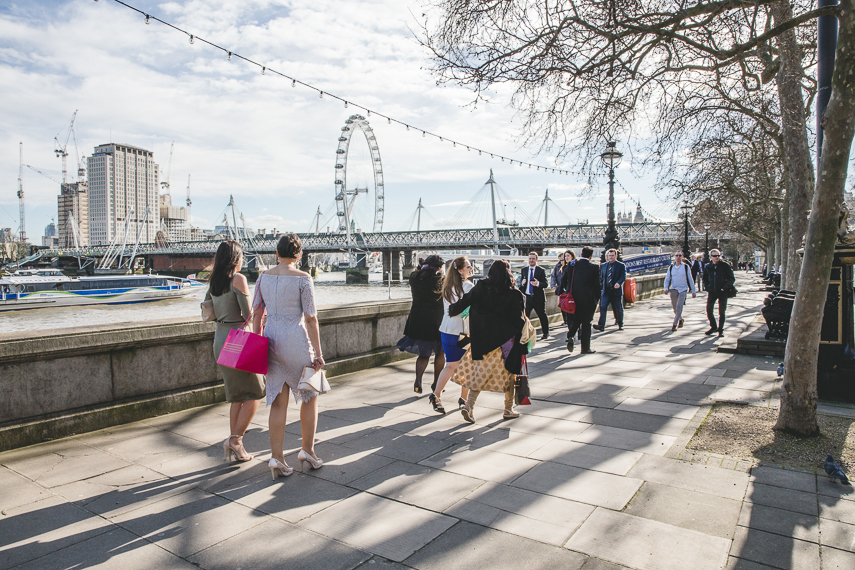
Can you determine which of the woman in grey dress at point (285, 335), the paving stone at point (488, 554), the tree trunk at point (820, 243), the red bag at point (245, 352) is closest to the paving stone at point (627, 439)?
the tree trunk at point (820, 243)

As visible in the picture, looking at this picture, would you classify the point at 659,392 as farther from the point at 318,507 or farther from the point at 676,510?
the point at 318,507

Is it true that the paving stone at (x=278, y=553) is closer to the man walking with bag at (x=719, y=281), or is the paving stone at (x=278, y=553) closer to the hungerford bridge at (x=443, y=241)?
the man walking with bag at (x=719, y=281)

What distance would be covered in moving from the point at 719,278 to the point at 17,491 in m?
11.1

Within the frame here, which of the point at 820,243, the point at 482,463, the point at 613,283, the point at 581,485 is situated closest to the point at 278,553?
the point at 482,463

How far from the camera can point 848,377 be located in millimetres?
5551

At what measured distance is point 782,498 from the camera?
3383 millimetres

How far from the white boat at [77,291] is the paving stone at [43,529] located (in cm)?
3831

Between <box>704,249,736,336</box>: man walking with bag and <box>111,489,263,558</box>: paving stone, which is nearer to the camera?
<box>111,489,263,558</box>: paving stone

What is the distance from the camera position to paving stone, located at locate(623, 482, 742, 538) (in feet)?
10.1

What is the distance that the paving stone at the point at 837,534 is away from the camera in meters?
2.83

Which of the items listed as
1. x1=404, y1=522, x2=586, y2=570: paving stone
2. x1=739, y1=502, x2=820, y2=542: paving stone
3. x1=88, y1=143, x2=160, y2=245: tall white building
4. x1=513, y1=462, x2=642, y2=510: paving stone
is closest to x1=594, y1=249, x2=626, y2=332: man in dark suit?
x1=513, y1=462, x2=642, y2=510: paving stone

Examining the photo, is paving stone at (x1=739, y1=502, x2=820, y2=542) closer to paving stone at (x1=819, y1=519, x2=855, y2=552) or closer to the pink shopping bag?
paving stone at (x1=819, y1=519, x2=855, y2=552)

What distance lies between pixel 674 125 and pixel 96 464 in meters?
12.3

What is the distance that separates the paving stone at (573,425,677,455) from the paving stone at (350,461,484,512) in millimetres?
1350
